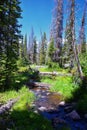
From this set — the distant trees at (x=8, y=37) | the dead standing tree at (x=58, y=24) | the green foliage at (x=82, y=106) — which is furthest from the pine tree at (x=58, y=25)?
the green foliage at (x=82, y=106)

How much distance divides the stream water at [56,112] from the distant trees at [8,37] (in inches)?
153

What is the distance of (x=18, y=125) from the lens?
11.6 metres

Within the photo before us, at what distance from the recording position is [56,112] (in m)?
15.8

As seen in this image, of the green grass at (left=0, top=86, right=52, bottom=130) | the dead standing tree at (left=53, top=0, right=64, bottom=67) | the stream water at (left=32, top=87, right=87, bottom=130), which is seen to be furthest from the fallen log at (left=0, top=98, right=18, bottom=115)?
the dead standing tree at (left=53, top=0, right=64, bottom=67)

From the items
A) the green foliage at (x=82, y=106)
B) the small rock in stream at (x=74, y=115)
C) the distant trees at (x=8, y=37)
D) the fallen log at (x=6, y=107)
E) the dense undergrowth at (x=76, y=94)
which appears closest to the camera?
the fallen log at (x=6, y=107)

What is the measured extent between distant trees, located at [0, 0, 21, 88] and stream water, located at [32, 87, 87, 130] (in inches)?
153

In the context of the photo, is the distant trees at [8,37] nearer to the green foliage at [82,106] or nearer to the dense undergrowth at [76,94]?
the dense undergrowth at [76,94]

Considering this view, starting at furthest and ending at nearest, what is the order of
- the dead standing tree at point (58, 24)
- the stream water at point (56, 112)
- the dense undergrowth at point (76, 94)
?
1. the dead standing tree at point (58, 24)
2. the dense undergrowth at point (76, 94)
3. the stream water at point (56, 112)

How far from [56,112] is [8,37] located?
947cm

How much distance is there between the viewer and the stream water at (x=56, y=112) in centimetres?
1271

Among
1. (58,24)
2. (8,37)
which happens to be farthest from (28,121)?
(58,24)

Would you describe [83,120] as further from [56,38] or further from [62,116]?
[56,38]

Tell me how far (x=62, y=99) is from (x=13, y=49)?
7.65 metres

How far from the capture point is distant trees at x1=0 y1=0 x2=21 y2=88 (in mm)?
20547
